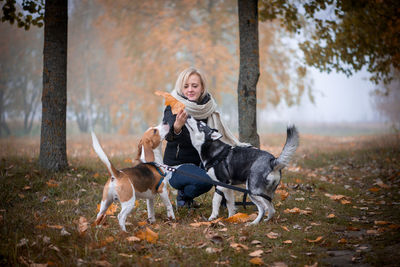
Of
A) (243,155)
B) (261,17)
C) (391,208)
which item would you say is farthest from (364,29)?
(243,155)

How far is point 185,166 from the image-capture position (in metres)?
4.71

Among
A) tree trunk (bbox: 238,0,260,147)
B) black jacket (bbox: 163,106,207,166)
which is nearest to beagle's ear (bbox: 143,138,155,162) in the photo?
black jacket (bbox: 163,106,207,166)

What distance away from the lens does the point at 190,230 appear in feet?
12.3

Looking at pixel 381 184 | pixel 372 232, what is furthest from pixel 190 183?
pixel 381 184

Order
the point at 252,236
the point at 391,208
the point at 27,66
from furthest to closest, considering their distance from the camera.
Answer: the point at 27,66
the point at 391,208
the point at 252,236

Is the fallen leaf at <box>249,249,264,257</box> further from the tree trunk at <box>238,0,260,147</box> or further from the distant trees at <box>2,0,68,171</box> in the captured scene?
the distant trees at <box>2,0,68,171</box>

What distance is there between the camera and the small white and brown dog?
3.44 metres

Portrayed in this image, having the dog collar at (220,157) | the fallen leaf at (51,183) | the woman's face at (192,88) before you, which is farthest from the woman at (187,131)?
the fallen leaf at (51,183)

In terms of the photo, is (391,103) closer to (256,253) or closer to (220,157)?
(220,157)

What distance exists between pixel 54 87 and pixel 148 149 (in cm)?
363

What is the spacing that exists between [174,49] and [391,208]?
12.3 m

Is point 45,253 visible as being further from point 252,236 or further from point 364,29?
point 364,29

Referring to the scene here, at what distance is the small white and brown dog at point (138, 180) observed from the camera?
3.44m

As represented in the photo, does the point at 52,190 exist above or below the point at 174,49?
below
